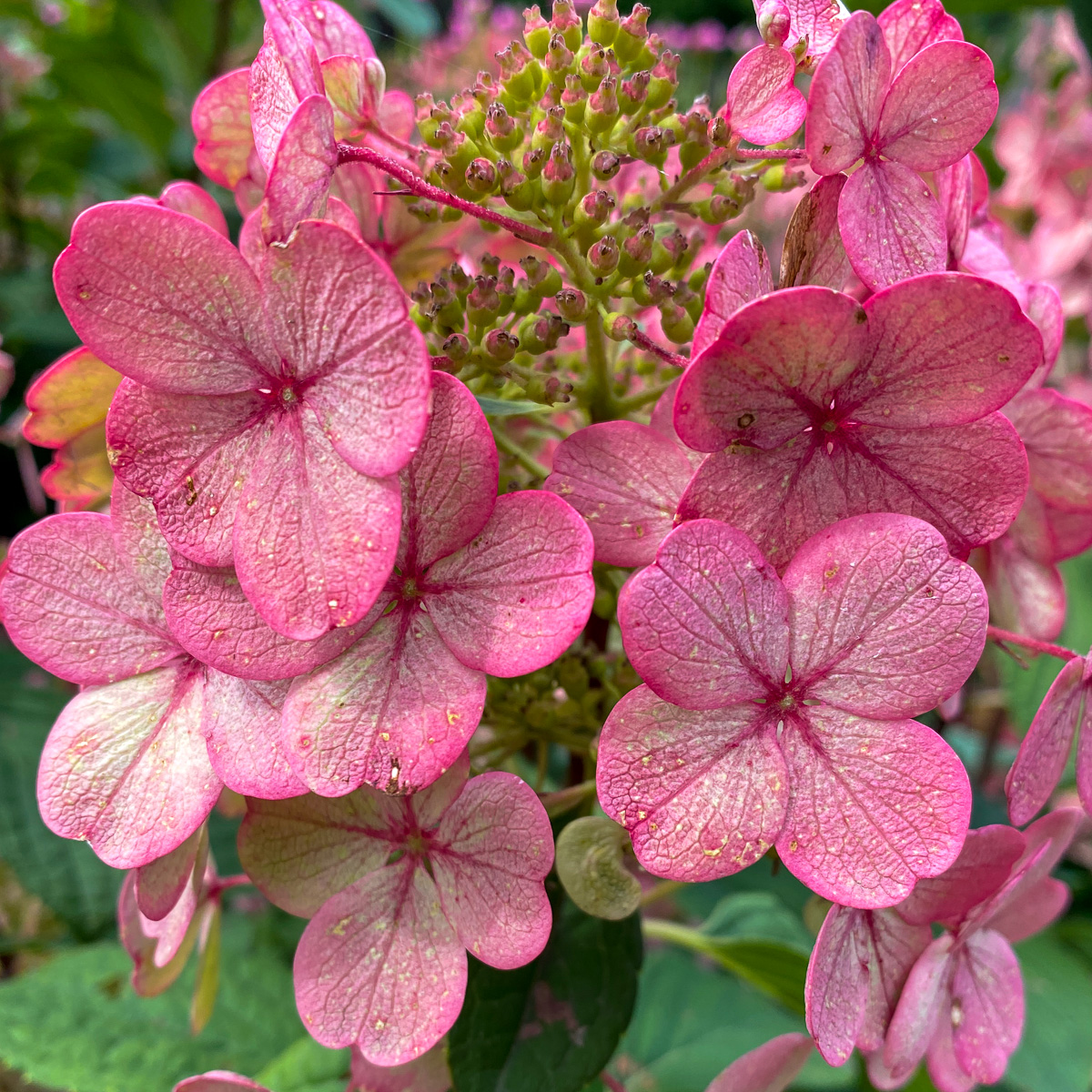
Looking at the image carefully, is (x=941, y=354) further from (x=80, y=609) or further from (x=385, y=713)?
(x=80, y=609)

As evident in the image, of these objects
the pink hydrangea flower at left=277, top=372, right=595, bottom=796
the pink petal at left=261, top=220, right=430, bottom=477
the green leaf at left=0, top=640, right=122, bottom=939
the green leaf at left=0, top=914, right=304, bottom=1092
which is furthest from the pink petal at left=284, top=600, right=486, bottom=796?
the green leaf at left=0, top=640, right=122, bottom=939

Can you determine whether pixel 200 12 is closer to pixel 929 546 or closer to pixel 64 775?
pixel 64 775

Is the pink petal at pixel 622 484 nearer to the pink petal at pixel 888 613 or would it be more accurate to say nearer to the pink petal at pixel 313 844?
the pink petal at pixel 888 613

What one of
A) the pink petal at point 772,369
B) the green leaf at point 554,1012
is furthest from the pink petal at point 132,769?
the pink petal at point 772,369

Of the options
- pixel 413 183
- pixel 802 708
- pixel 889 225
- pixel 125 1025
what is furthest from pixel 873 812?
pixel 125 1025

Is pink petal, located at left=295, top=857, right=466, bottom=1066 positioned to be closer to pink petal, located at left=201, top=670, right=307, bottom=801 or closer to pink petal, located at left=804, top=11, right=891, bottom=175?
pink petal, located at left=201, top=670, right=307, bottom=801

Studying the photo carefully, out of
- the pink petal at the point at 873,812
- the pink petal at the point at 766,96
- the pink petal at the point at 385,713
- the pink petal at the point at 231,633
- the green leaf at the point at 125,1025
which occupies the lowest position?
the green leaf at the point at 125,1025
